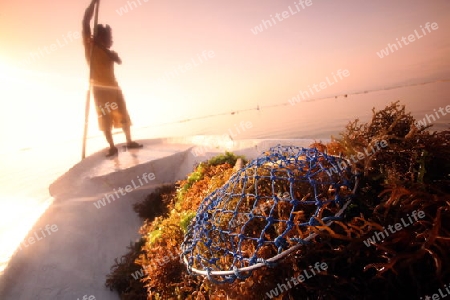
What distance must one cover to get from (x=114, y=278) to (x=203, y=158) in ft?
14.7

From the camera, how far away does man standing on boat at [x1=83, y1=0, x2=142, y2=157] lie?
24.7 ft

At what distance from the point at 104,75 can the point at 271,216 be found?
27.4 ft

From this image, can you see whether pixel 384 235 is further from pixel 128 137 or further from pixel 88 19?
pixel 128 137

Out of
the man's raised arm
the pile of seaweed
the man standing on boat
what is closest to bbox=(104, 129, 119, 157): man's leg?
the man standing on boat

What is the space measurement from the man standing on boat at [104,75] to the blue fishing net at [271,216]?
7037 mm

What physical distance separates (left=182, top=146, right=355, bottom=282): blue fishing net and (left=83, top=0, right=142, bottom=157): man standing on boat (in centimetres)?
704

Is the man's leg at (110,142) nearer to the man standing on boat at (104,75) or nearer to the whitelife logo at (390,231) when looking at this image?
the man standing on boat at (104,75)

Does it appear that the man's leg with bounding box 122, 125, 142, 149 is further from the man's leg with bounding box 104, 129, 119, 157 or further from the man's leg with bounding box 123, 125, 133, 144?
the man's leg with bounding box 104, 129, 119, 157

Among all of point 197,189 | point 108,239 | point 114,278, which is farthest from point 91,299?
point 197,189

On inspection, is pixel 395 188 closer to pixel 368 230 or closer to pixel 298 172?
pixel 368 230

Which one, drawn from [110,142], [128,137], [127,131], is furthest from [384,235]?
[128,137]

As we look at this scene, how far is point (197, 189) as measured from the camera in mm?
5434

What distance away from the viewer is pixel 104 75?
7.98 metres

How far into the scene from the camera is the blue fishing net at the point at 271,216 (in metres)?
1.80
